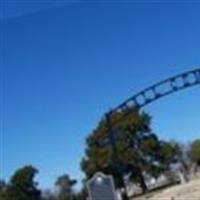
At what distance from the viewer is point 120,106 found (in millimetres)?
49969

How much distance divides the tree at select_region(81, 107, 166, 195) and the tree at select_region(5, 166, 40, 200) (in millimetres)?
20350

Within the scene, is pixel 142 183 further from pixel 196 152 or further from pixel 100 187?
pixel 100 187

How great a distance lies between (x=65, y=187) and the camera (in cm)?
14725

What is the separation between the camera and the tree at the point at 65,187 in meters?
140

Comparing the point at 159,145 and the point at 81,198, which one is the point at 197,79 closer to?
the point at 159,145

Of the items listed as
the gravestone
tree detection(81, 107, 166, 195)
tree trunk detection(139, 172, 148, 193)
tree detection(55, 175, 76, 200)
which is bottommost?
the gravestone

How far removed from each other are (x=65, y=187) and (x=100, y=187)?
390 feet

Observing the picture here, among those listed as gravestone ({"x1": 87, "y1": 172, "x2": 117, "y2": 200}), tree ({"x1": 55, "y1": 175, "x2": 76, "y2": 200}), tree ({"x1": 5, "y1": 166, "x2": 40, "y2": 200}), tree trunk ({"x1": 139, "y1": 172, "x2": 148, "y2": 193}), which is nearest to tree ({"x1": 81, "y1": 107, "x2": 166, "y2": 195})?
tree trunk ({"x1": 139, "y1": 172, "x2": 148, "y2": 193})

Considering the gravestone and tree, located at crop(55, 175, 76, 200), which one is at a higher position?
tree, located at crop(55, 175, 76, 200)

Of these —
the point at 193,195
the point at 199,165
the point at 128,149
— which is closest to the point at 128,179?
the point at 128,149

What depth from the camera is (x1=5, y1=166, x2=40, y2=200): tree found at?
11619 cm

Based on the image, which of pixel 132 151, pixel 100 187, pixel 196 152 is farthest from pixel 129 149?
pixel 100 187

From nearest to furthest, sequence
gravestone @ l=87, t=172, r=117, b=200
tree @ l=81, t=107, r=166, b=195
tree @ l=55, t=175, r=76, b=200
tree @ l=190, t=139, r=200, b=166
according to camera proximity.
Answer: gravestone @ l=87, t=172, r=117, b=200 → tree @ l=81, t=107, r=166, b=195 → tree @ l=190, t=139, r=200, b=166 → tree @ l=55, t=175, r=76, b=200

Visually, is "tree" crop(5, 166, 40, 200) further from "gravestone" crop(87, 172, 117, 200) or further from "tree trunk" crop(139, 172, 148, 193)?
"gravestone" crop(87, 172, 117, 200)
